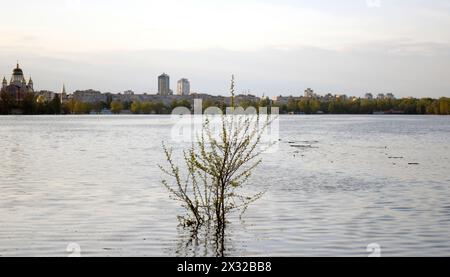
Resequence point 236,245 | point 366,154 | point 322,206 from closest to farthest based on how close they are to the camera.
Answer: point 236,245, point 322,206, point 366,154

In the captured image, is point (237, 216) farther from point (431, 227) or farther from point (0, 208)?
point (0, 208)

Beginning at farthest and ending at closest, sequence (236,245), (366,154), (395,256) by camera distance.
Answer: (366,154) < (236,245) < (395,256)

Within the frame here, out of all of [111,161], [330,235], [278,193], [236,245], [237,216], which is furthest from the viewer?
A: [111,161]

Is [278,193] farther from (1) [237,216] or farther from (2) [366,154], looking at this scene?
(2) [366,154]

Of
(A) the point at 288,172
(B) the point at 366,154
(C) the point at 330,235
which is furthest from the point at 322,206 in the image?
(B) the point at 366,154

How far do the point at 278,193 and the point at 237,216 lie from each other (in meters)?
4.49

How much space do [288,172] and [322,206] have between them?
971 cm

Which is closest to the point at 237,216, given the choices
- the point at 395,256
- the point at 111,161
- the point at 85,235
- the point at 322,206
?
the point at 322,206

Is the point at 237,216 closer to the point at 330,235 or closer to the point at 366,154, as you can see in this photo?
the point at 330,235

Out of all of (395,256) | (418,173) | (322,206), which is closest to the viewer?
(395,256)

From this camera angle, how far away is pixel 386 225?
14984 millimetres

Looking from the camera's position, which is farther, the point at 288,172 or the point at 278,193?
the point at 288,172

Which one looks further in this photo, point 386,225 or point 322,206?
point 322,206
